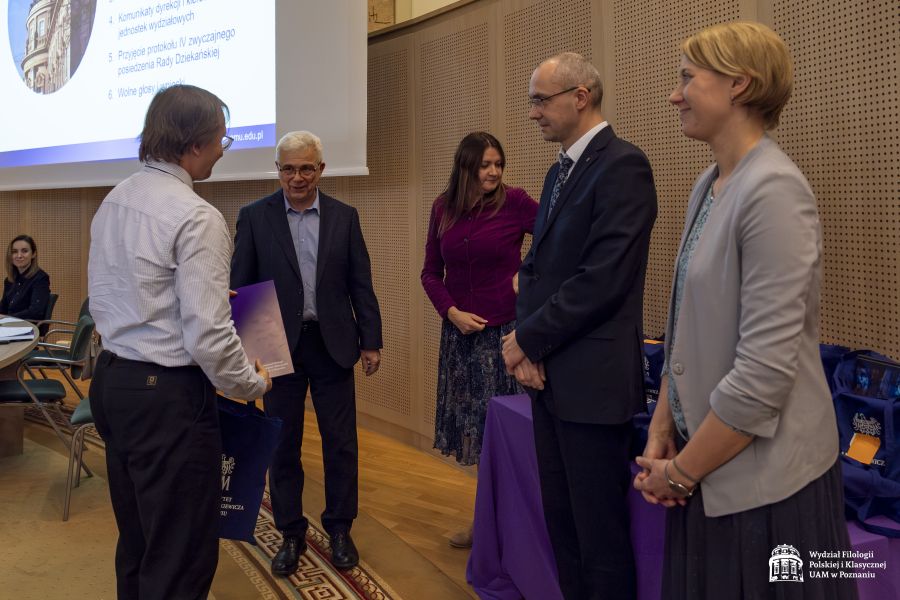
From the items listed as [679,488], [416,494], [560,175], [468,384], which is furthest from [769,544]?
[416,494]

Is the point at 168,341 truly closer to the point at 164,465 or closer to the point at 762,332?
the point at 164,465

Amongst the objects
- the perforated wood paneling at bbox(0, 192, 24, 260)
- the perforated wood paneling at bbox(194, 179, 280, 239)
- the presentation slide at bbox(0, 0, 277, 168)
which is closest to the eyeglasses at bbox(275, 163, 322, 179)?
the presentation slide at bbox(0, 0, 277, 168)

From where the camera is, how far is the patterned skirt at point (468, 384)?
2982 millimetres

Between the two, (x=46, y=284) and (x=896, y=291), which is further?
(x=46, y=284)

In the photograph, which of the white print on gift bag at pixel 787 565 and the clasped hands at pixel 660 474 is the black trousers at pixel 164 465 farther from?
the white print on gift bag at pixel 787 565

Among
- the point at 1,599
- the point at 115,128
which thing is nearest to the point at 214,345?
the point at 1,599

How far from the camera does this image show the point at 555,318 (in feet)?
5.93

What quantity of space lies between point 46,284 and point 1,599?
3.87 meters

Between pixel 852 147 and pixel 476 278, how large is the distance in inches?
55.3

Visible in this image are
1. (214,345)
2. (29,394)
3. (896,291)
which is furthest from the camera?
(29,394)

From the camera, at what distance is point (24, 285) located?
598cm

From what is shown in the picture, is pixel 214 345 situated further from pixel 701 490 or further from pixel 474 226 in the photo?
pixel 474 226

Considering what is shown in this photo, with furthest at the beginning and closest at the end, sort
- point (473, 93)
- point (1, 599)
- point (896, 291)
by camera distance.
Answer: point (473, 93)
point (1, 599)
point (896, 291)

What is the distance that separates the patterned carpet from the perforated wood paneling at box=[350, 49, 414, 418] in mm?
1708
